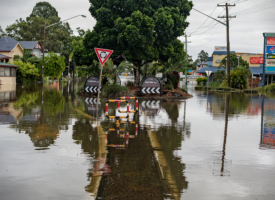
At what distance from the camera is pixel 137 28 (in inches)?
1089

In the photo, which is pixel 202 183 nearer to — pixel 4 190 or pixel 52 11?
pixel 4 190

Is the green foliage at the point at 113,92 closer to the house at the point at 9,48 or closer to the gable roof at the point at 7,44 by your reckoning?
the house at the point at 9,48

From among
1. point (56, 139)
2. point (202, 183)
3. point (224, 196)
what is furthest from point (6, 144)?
point (224, 196)

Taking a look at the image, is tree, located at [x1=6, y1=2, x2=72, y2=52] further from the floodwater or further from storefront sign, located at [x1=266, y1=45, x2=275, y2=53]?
the floodwater

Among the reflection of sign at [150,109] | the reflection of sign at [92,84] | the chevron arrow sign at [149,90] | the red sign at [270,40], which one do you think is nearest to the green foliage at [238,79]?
the red sign at [270,40]

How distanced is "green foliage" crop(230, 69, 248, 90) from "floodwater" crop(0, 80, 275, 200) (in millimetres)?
33047

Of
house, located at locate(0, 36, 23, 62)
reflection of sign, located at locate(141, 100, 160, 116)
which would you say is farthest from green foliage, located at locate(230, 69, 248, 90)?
house, located at locate(0, 36, 23, 62)

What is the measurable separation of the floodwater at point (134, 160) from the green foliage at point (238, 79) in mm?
33047

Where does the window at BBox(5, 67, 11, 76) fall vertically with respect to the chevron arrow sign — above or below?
above

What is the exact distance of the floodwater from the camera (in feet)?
17.9

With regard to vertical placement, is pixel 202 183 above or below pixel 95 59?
below

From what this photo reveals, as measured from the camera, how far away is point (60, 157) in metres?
7.55

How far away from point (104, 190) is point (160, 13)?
25.3 m

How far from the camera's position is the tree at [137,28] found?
28062 mm
